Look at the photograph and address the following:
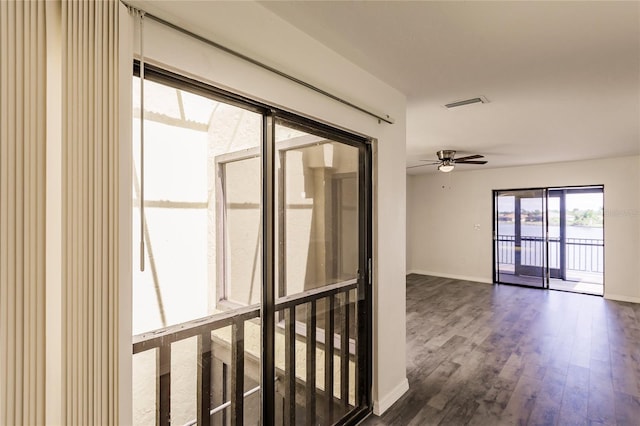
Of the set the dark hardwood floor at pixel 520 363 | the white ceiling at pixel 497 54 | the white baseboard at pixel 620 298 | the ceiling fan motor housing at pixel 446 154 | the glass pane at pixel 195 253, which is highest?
the white ceiling at pixel 497 54

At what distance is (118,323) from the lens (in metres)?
1.08

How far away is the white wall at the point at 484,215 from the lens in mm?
5660

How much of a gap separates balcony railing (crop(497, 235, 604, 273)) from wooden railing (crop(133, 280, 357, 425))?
6020 millimetres

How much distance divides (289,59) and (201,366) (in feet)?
5.38

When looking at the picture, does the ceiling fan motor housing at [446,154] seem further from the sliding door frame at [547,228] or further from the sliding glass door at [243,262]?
the sliding glass door at [243,262]

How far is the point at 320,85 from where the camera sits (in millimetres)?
1885

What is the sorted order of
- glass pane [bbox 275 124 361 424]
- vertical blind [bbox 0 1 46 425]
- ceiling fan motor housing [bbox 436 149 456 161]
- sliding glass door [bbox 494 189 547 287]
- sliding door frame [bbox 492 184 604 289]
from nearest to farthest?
vertical blind [bbox 0 1 46 425], glass pane [bbox 275 124 361 424], ceiling fan motor housing [bbox 436 149 456 161], sliding door frame [bbox 492 184 604 289], sliding glass door [bbox 494 189 547 287]

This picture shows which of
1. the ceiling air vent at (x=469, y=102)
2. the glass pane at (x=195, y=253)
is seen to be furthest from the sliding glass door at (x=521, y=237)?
the glass pane at (x=195, y=253)

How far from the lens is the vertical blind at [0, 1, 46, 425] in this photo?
88 cm

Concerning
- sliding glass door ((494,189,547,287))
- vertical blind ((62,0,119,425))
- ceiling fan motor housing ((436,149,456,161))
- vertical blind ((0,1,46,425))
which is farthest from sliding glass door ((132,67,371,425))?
sliding glass door ((494,189,547,287))

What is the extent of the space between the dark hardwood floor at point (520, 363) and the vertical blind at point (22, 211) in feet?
7.11

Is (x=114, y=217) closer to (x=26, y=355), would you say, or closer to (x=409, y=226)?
(x=26, y=355)

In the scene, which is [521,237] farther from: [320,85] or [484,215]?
[320,85]

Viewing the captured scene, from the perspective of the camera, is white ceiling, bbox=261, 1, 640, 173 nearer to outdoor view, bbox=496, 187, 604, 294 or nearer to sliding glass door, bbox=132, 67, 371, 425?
sliding glass door, bbox=132, 67, 371, 425
